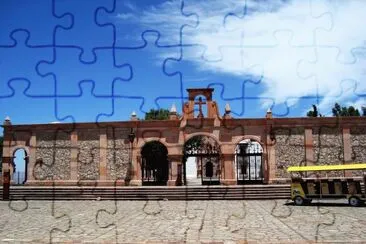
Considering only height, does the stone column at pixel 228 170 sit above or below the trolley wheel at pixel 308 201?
above

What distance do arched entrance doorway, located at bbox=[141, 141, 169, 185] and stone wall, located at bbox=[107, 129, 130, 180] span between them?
7.25ft

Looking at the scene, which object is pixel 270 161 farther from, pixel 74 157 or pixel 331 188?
pixel 74 157

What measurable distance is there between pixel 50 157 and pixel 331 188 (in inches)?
851

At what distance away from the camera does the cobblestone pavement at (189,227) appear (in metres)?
11.5

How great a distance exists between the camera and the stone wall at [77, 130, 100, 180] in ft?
108

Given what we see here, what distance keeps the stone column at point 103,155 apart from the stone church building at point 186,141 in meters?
0.07

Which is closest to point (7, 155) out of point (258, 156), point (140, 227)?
point (258, 156)

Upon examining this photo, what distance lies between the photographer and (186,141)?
107 feet

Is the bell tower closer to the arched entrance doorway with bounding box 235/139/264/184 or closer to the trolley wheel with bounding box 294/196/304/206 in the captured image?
the arched entrance doorway with bounding box 235/139/264/184

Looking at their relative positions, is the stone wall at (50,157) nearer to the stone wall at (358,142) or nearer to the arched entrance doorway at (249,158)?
the arched entrance doorway at (249,158)

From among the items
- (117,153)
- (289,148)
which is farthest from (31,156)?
(289,148)

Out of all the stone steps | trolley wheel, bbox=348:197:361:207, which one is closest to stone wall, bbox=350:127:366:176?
the stone steps

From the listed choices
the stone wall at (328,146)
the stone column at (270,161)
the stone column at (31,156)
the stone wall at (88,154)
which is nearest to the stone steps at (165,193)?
the stone column at (270,161)

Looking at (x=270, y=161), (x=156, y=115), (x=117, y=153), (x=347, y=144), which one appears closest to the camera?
(x=270, y=161)
